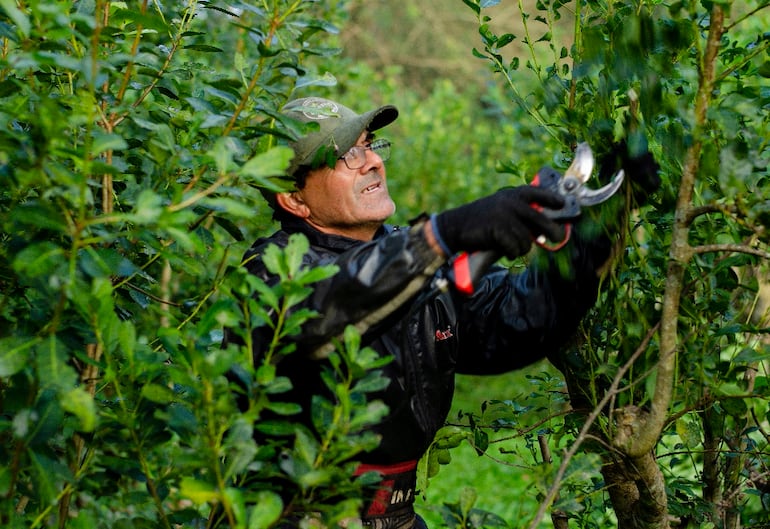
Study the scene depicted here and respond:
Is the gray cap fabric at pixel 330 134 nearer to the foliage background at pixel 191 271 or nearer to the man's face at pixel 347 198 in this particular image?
the man's face at pixel 347 198

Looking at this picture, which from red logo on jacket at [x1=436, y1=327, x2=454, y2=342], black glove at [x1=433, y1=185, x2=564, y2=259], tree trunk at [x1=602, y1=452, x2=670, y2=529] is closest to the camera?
black glove at [x1=433, y1=185, x2=564, y2=259]

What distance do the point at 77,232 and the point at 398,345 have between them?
1.14 meters

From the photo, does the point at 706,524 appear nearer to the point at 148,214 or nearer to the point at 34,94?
the point at 148,214

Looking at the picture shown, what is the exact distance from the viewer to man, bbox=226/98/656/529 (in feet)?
6.43

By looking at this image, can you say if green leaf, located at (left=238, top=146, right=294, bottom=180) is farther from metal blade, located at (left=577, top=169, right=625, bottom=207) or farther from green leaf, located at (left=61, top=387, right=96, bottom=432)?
metal blade, located at (left=577, top=169, right=625, bottom=207)

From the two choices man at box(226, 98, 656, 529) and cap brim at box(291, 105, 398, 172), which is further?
cap brim at box(291, 105, 398, 172)

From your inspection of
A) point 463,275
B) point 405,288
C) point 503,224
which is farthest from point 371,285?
point 503,224

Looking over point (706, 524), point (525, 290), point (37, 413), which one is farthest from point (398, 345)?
point (37, 413)

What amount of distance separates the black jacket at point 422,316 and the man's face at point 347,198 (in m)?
0.06

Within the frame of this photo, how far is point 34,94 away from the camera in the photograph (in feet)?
6.68

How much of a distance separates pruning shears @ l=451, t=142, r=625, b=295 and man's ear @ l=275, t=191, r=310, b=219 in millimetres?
871

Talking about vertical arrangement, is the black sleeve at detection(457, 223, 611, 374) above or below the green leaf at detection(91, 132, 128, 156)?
below

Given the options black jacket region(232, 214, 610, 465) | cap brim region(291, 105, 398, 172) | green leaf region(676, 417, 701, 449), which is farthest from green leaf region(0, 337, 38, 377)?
green leaf region(676, 417, 701, 449)

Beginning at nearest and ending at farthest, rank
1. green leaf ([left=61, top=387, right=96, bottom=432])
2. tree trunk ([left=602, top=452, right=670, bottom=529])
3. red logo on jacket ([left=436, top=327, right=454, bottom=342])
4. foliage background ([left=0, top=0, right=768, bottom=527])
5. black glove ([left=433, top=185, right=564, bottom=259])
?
green leaf ([left=61, top=387, right=96, bottom=432]) < foliage background ([left=0, top=0, right=768, bottom=527]) < black glove ([left=433, top=185, right=564, bottom=259]) < tree trunk ([left=602, top=452, right=670, bottom=529]) < red logo on jacket ([left=436, top=327, right=454, bottom=342])
